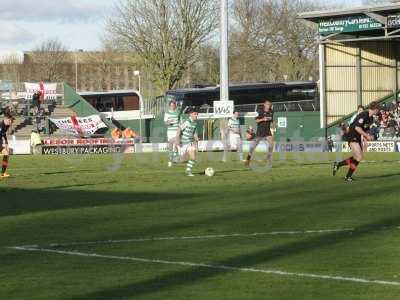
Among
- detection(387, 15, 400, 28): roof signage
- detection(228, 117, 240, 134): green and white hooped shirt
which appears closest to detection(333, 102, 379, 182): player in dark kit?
detection(228, 117, 240, 134): green and white hooped shirt

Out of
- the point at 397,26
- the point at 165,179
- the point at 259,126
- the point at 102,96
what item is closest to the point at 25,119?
the point at 102,96

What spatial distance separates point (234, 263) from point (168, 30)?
67.3m

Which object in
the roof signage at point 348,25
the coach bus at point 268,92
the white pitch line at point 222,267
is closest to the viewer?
the white pitch line at point 222,267

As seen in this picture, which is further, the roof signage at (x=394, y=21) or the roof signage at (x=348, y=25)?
the roof signage at (x=348, y=25)

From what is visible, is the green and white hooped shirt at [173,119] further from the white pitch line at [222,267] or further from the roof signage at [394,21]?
the roof signage at [394,21]

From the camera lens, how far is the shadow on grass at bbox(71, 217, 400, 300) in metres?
9.26

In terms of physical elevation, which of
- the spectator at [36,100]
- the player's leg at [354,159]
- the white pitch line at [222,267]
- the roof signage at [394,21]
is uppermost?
the roof signage at [394,21]

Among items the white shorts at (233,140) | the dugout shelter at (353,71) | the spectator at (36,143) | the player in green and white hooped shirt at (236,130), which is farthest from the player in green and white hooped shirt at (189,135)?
the dugout shelter at (353,71)

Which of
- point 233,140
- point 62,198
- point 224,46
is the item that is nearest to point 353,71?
point 233,140

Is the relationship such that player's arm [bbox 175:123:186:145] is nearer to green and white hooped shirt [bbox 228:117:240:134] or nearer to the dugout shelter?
green and white hooped shirt [bbox 228:117:240:134]

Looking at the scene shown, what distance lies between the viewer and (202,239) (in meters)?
13.2

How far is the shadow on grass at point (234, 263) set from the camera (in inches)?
364

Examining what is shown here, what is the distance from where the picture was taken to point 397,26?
51.2 metres

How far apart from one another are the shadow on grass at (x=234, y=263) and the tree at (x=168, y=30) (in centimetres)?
6340
